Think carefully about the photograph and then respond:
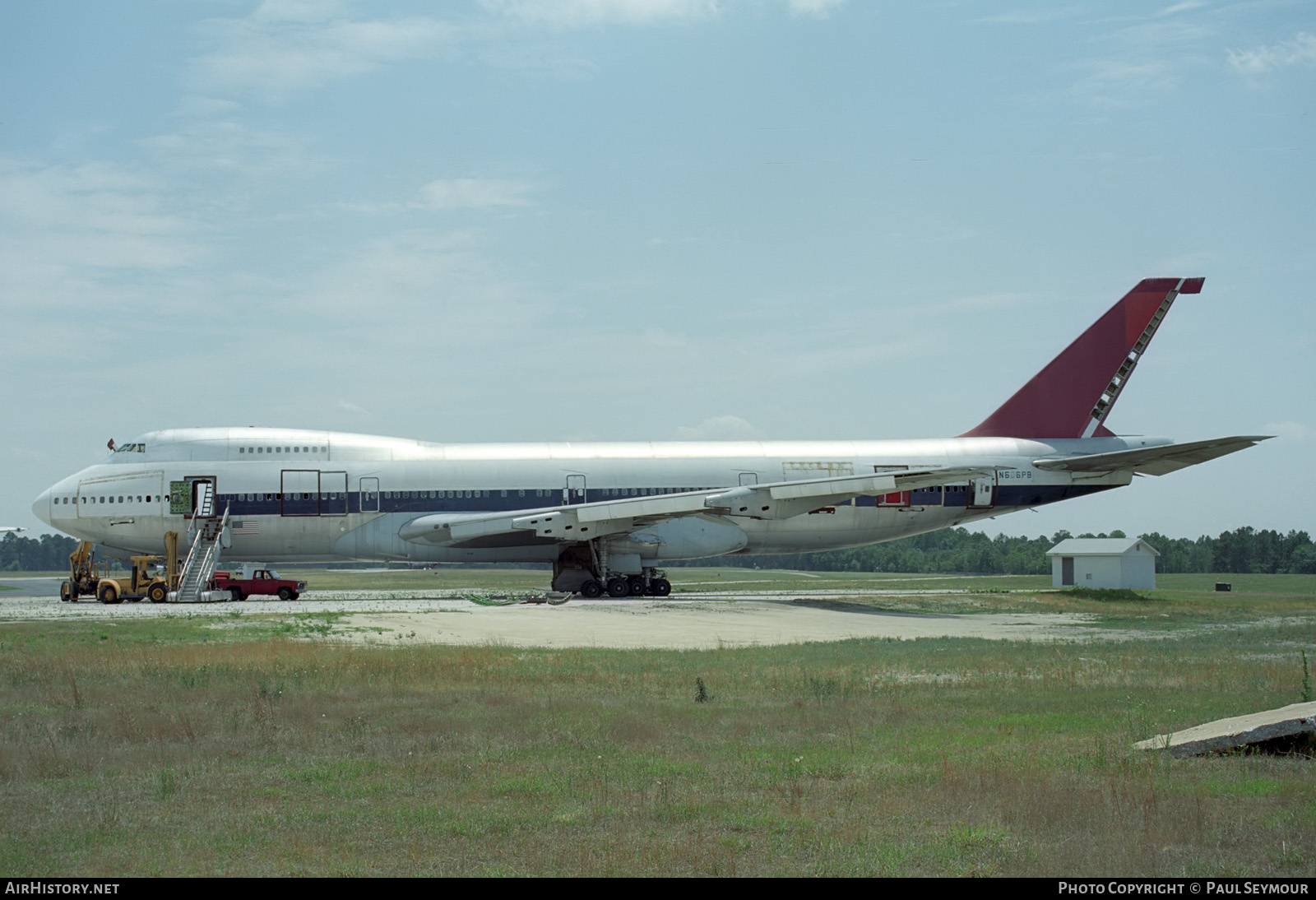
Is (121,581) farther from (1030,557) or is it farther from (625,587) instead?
(1030,557)

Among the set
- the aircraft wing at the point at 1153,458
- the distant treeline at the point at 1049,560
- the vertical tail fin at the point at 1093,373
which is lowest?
the distant treeline at the point at 1049,560

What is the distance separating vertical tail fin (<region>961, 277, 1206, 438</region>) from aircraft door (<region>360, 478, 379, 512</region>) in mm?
21290

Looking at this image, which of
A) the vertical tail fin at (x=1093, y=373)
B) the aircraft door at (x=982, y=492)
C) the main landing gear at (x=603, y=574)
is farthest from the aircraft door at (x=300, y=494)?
the vertical tail fin at (x=1093, y=373)

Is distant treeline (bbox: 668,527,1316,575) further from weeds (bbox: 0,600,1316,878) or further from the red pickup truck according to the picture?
weeds (bbox: 0,600,1316,878)

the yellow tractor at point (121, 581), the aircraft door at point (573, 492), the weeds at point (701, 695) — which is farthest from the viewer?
the aircraft door at point (573, 492)

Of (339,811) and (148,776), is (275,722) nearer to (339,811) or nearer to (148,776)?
(148,776)

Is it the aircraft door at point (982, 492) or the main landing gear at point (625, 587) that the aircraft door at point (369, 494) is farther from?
the aircraft door at point (982, 492)

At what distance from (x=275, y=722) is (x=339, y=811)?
3.93m

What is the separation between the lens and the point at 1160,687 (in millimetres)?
14109

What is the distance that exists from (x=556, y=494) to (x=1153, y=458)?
18730mm

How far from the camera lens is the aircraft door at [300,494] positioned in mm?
36250

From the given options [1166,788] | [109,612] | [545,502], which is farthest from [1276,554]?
[1166,788]

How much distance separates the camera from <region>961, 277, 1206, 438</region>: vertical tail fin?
38.9m

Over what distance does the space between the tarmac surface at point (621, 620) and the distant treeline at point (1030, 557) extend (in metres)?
54.0
